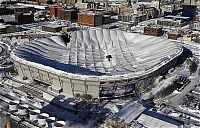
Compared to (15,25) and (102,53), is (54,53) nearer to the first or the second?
(102,53)

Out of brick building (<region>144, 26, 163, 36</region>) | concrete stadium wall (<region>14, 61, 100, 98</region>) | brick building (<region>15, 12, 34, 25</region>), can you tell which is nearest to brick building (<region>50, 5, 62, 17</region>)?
brick building (<region>15, 12, 34, 25</region>)

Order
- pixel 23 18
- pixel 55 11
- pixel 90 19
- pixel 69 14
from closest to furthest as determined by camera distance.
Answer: pixel 90 19
pixel 23 18
pixel 69 14
pixel 55 11

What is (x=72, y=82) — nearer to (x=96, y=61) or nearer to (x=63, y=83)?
(x=63, y=83)

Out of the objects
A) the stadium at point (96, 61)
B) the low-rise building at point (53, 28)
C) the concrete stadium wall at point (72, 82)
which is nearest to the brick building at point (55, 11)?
the low-rise building at point (53, 28)

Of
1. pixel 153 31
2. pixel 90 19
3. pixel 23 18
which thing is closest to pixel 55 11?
pixel 23 18

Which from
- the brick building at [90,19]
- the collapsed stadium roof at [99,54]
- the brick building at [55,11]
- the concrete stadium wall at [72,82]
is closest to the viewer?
the concrete stadium wall at [72,82]

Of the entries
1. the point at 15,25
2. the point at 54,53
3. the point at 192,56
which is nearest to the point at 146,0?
the point at 15,25

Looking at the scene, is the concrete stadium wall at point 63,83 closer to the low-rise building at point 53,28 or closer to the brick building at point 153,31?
the low-rise building at point 53,28
